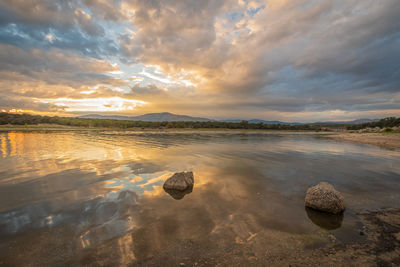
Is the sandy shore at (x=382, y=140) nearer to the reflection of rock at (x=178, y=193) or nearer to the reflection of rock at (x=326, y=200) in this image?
the reflection of rock at (x=326, y=200)

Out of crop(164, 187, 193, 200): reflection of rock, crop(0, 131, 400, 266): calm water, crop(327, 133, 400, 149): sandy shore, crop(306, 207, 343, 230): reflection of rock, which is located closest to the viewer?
crop(0, 131, 400, 266): calm water

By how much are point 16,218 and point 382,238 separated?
13.2 meters

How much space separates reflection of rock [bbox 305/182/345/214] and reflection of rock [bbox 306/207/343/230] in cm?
20

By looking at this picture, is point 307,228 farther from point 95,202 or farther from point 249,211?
point 95,202

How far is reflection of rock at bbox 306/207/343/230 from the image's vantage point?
684cm

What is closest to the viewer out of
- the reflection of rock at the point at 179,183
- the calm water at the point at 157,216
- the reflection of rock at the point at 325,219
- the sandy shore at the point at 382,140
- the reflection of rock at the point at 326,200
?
the calm water at the point at 157,216

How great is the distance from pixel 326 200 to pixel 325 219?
88 cm

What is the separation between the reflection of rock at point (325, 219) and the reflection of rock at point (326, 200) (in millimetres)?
198

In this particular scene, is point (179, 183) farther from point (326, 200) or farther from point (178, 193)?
point (326, 200)

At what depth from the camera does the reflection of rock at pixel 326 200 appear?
7.77 meters

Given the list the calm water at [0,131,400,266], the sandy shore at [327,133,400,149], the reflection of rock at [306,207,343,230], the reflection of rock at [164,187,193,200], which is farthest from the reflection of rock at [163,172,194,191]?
the sandy shore at [327,133,400,149]

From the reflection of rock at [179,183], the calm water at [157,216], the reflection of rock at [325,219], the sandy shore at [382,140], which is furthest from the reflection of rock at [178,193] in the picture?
the sandy shore at [382,140]

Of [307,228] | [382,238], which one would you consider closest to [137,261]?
[307,228]

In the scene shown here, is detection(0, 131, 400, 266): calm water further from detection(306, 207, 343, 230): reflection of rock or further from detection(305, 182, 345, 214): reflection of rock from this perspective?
detection(305, 182, 345, 214): reflection of rock
